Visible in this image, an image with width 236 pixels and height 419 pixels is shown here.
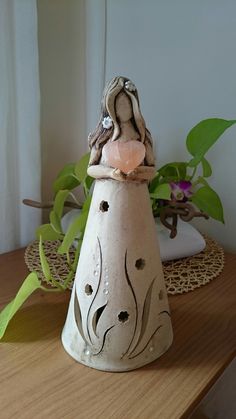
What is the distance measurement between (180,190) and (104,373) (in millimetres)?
350

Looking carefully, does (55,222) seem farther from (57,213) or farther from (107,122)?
(107,122)

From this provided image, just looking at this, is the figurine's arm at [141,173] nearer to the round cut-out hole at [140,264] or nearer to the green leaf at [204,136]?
the round cut-out hole at [140,264]

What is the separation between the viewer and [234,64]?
704mm

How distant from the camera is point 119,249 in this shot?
393 millimetres

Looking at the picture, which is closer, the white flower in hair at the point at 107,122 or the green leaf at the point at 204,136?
the white flower in hair at the point at 107,122

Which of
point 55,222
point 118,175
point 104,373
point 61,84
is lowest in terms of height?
point 104,373

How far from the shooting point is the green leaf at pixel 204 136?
0.60m

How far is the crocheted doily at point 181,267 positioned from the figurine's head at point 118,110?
27 centimetres

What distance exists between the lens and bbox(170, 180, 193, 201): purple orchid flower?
65 cm

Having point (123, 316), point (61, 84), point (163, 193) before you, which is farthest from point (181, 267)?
point (61, 84)

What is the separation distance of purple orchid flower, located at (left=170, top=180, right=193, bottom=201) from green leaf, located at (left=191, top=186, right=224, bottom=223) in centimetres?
1

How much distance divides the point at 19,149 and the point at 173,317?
1.34 ft

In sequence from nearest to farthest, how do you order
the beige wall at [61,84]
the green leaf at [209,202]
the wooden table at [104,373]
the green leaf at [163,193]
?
1. the wooden table at [104,373]
2. the green leaf at [163,193]
3. the green leaf at [209,202]
4. the beige wall at [61,84]

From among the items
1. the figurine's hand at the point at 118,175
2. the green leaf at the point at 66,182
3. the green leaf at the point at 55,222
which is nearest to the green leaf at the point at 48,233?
the green leaf at the point at 55,222
